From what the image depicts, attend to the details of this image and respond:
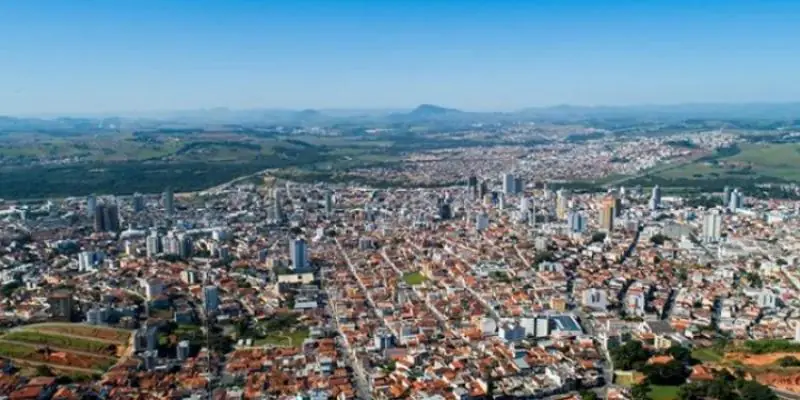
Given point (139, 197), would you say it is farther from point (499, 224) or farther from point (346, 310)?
point (346, 310)

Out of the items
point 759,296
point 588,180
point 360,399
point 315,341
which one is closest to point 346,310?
point 315,341

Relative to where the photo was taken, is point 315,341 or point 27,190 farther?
point 27,190

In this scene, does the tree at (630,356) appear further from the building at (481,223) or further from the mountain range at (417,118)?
the mountain range at (417,118)

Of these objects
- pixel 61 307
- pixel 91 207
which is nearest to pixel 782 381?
pixel 61 307

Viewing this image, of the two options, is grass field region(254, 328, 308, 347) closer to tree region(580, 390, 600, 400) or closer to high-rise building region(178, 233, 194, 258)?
tree region(580, 390, 600, 400)

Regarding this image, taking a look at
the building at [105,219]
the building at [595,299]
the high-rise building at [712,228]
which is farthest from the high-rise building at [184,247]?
the high-rise building at [712,228]

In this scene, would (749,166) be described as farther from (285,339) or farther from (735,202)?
(285,339)
